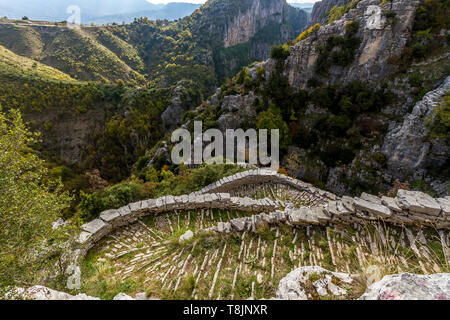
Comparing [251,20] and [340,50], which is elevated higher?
[251,20]

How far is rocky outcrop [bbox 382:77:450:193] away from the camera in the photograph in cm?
1374

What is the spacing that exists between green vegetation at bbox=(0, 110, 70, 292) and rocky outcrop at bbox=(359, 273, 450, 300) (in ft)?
20.9

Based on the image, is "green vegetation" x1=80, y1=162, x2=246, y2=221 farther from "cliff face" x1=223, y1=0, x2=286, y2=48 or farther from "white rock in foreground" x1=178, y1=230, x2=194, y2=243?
"cliff face" x1=223, y1=0, x2=286, y2=48

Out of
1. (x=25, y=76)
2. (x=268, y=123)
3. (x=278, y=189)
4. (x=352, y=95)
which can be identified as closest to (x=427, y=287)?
(x=278, y=189)

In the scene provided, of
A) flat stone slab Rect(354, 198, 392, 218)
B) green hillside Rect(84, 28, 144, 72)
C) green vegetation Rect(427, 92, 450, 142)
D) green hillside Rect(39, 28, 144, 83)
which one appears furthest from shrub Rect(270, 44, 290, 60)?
green hillside Rect(84, 28, 144, 72)

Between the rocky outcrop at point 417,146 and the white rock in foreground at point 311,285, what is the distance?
17.1 metres

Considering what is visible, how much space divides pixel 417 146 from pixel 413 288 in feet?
59.8

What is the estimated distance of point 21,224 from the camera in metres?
4.35

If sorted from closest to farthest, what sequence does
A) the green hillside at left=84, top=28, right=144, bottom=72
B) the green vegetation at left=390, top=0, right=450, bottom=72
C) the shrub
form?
the green vegetation at left=390, top=0, right=450, bottom=72 → the shrub → the green hillside at left=84, top=28, right=144, bottom=72

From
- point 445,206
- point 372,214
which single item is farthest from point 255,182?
point 445,206

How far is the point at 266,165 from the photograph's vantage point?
744 inches

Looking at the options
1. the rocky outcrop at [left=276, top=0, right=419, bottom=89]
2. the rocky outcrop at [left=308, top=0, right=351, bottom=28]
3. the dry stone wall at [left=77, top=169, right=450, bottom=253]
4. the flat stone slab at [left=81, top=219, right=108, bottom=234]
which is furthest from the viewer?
the rocky outcrop at [left=308, top=0, right=351, bottom=28]

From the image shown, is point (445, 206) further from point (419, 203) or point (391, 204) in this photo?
point (391, 204)
